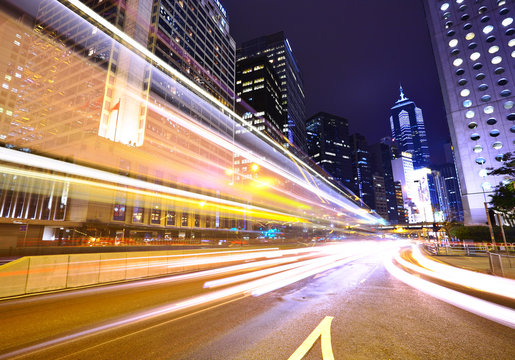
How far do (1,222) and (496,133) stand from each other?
243 ft

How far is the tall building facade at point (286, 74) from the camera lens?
154m

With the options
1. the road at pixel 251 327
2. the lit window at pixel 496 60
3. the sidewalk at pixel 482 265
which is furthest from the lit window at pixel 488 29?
the road at pixel 251 327

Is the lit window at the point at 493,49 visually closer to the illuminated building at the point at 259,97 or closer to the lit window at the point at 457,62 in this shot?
the lit window at the point at 457,62

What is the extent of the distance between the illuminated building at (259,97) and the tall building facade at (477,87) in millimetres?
83481

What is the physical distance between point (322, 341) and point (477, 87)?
6050cm

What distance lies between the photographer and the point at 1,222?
2908 centimetres

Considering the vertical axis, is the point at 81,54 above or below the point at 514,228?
above

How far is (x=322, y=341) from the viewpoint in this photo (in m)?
4.36

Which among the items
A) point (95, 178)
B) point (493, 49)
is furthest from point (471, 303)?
point (493, 49)

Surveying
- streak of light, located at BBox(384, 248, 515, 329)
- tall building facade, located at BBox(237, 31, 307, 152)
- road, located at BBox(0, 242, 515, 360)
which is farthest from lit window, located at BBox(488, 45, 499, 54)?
tall building facade, located at BBox(237, 31, 307, 152)

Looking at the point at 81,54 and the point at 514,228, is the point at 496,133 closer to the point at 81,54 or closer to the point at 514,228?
the point at 514,228

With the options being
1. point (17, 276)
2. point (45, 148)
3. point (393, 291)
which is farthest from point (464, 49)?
point (45, 148)

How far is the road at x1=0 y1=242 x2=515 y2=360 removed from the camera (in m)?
4.04

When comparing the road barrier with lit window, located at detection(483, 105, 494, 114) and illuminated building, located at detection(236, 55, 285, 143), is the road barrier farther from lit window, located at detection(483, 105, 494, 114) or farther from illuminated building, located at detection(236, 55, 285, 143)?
illuminated building, located at detection(236, 55, 285, 143)
